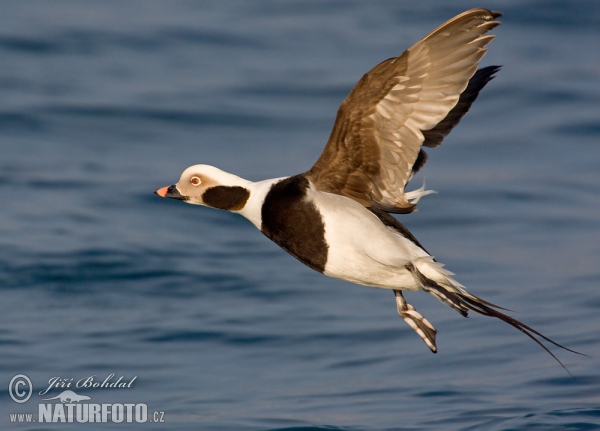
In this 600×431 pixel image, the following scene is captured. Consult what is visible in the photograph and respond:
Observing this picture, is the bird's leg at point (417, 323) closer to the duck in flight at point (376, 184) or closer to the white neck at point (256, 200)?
the duck in flight at point (376, 184)

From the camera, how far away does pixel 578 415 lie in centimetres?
852

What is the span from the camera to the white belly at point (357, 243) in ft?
19.4

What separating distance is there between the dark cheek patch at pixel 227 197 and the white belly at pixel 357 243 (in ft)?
1.47

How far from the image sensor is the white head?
6211mm

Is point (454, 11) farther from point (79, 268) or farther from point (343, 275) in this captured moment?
point (343, 275)

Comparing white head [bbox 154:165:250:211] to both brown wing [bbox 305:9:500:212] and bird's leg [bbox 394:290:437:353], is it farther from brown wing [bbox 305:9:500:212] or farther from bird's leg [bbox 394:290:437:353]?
bird's leg [bbox 394:290:437:353]

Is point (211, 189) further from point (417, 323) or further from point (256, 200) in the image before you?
point (417, 323)

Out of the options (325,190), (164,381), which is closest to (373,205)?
(325,190)

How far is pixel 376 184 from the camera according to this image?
595cm
